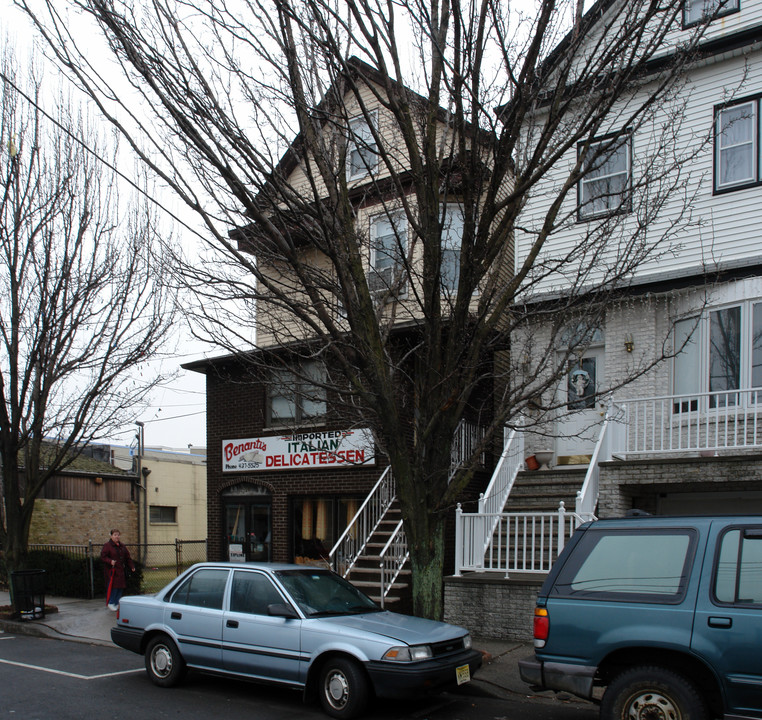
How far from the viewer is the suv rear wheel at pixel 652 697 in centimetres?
539

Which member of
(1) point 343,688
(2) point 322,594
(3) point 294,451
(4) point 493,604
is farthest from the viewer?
(3) point 294,451

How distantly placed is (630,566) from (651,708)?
99 centimetres

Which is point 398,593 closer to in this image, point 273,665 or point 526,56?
point 273,665

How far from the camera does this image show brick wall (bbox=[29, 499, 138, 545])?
2577cm

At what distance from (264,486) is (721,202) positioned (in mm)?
10309

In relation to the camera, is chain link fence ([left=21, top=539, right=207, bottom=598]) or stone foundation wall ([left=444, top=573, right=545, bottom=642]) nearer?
stone foundation wall ([left=444, top=573, right=545, bottom=642])

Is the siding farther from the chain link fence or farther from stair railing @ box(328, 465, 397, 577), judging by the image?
the chain link fence

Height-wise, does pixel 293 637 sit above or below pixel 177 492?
above

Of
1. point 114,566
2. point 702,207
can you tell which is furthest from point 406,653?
point 702,207

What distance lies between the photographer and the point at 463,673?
23.6ft

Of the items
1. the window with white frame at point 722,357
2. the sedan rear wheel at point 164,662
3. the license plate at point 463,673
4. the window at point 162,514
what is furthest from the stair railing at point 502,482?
the window at point 162,514

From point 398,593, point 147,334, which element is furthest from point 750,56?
point 147,334

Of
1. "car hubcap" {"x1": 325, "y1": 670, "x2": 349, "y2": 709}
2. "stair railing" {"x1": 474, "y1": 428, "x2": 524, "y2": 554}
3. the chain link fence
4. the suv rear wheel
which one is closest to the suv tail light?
the suv rear wheel

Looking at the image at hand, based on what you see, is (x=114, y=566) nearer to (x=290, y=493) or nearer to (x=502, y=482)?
(x=290, y=493)
